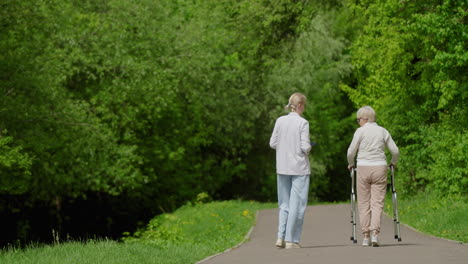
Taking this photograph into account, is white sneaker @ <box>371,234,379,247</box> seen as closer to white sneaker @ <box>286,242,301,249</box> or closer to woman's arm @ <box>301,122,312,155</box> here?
white sneaker @ <box>286,242,301,249</box>

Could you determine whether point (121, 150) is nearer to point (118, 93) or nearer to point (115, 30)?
point (118, 93)

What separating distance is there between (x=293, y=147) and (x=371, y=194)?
1.32 metres

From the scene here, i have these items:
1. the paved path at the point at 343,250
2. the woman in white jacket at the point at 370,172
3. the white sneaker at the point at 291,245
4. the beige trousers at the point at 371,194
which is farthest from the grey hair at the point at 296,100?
the paved path at the point at 343,250

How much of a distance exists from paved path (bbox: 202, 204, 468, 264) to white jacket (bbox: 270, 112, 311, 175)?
3.65ft

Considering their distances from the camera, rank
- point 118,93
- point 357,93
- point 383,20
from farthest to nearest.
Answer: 1. point 357,93
2. point 118,93
3. point 383,20

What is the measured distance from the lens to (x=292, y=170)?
12938 millimetres

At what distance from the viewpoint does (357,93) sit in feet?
123

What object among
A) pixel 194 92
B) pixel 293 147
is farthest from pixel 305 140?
pixel 194 92

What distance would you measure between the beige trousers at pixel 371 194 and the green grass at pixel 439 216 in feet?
5.10

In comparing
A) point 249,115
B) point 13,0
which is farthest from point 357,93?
point 13,0

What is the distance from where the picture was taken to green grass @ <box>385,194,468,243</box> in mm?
15705

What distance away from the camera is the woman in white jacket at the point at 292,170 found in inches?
510

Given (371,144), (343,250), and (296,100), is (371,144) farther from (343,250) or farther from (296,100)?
(343,250)

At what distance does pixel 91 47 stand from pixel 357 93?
35.3 ft
